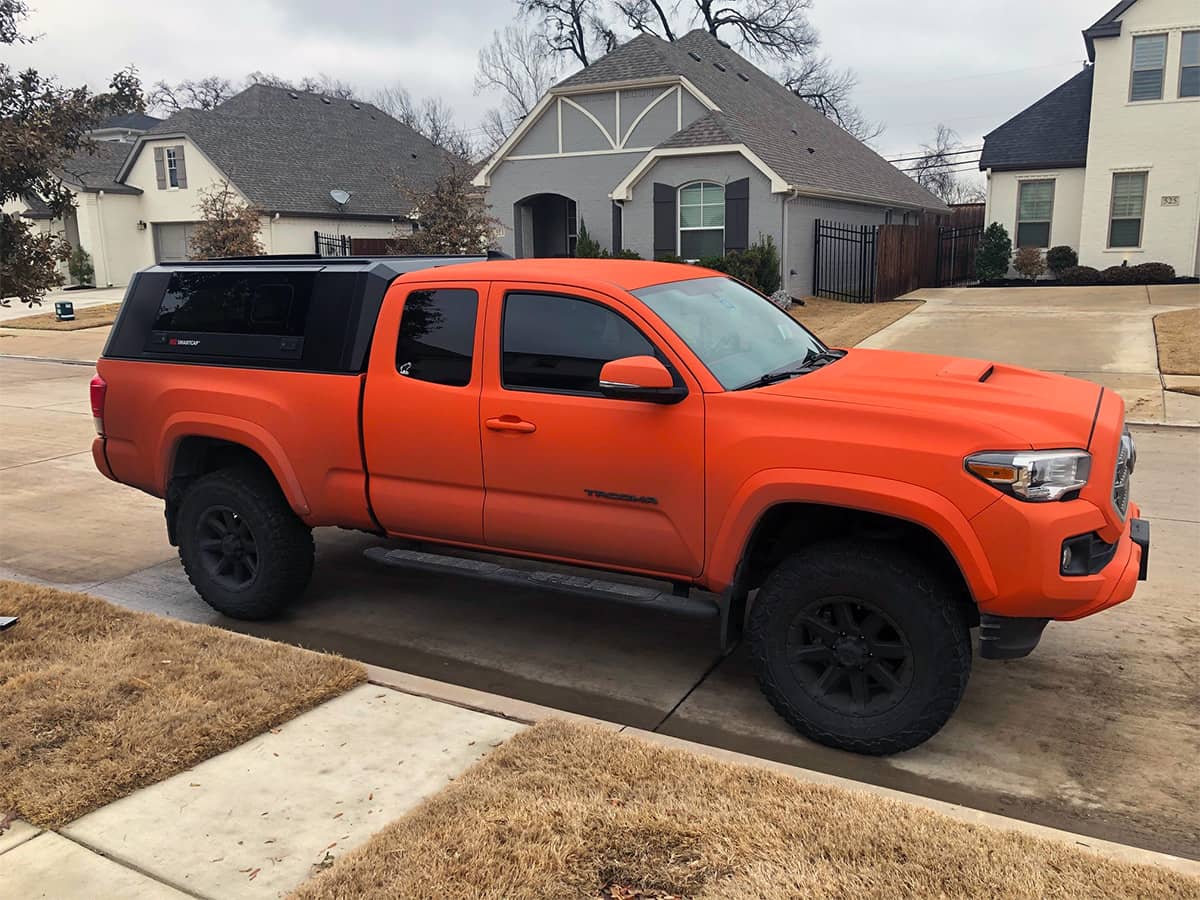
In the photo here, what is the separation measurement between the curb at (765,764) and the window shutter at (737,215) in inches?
738

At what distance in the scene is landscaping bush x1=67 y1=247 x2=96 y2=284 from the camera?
118ft

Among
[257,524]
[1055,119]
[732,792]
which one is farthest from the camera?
[1055,119]

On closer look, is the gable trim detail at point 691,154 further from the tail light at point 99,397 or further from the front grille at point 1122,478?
the front grille at point 1122,478

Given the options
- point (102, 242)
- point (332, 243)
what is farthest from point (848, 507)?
point (102, 242)

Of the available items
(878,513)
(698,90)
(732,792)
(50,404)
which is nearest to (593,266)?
(878,513)

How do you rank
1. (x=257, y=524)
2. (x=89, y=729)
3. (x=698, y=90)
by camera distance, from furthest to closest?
(x=698, y=90)
(x=257, y=524)
(x=89, y=729)

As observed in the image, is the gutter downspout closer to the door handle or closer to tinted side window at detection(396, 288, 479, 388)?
tinted side window at detection(396, 288, 479, 388)

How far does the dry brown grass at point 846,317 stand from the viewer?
57.8 ft

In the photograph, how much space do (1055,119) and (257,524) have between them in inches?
1074

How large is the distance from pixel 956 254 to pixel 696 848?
101 feet

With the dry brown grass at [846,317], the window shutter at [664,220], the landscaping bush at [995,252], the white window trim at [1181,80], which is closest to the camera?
the dry brown grass at [846,317]

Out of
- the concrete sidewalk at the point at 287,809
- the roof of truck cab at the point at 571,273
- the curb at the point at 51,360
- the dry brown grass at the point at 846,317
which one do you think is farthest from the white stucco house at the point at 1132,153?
the concrete sidewalk at the point at 287,809

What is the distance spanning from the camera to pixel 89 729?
13.3 ft

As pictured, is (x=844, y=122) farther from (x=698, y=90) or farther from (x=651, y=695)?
(x=651, y=695)
